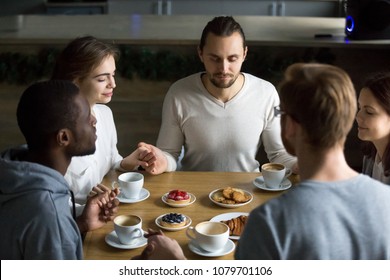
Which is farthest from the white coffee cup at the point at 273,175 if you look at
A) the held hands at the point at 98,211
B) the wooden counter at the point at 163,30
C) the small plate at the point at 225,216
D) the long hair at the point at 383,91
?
the wooden counter at the point at 163,30

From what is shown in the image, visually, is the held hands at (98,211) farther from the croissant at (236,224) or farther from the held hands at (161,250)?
the croissant at (236,224)

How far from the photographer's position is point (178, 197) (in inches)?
77.5

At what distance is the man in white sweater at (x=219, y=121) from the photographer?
2561 millimetres

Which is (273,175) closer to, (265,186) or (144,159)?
(265,186)

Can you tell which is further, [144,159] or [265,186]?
[144,159]

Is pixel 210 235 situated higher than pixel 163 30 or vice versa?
pixel 163 30

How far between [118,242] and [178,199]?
1.05ft

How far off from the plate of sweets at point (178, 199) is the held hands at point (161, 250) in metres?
0.34

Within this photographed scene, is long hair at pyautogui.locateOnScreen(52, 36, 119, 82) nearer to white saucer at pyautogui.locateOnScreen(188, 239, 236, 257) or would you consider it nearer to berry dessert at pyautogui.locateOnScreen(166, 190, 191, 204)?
berry dessert at pyautogui.locateOnScreen(166, 190, 191, 204)

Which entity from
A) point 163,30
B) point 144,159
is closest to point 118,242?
point 144,159

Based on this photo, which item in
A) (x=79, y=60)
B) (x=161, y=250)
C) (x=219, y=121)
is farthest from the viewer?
(x=219, y=121)

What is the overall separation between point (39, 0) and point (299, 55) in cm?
347

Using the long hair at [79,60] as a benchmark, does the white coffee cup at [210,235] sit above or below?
below

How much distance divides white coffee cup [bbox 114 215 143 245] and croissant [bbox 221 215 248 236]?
28cm
